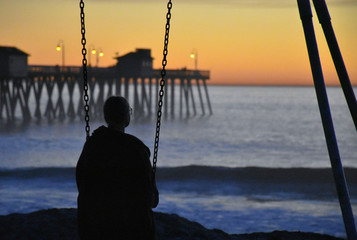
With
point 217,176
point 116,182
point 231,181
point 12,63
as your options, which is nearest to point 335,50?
point 116,182

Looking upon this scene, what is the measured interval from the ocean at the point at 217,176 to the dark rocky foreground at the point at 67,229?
4.53m

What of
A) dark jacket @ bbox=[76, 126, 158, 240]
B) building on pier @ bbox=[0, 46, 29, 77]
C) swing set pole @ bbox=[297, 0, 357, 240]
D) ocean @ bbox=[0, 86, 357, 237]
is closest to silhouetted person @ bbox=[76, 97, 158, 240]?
dark jacket @ bbox=[76, 126, 158, 240]

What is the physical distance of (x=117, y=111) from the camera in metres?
3.16

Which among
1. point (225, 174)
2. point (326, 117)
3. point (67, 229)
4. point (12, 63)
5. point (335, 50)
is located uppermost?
point (335, 50)

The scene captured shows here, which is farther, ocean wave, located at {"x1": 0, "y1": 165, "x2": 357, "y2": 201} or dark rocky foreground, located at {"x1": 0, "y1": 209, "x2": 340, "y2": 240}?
ocean wave, located at {"x1": 0, "y1": 165, "x2": 357, "y2": 201}

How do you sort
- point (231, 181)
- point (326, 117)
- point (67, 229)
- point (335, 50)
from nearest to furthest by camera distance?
point (326, 117), point (335, 50), point (67, 229), point (231, 181)

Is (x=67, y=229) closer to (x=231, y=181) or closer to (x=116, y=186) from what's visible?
(x=116, y=186)

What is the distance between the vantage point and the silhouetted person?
3129 mm

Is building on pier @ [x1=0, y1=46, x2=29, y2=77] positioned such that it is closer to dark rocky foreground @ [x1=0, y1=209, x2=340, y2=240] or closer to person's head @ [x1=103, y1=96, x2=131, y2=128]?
dark rocky foreground @ [x1=0, y1=209, x2=340, y2=240]

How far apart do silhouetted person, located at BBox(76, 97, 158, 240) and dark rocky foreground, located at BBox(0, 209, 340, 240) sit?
10.5 ft

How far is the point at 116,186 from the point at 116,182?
2 cm

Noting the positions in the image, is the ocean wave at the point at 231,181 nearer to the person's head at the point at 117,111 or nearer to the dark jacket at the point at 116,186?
the dark jacket at the point at 116,186

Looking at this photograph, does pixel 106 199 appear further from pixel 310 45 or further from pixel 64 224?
pixel 64 224

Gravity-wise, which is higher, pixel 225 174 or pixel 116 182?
pixel 116 182
